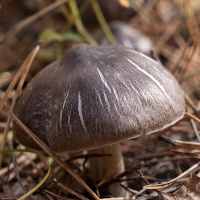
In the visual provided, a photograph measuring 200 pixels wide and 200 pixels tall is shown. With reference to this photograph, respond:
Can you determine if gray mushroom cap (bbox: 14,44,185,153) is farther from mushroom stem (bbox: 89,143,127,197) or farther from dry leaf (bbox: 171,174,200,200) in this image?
mushroom stem (bbox: 89,143,127,197)

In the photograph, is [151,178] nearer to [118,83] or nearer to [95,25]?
[118,83]

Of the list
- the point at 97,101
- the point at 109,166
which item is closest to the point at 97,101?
the point at 97,101

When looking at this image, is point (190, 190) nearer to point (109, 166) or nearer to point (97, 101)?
point (109, 166)

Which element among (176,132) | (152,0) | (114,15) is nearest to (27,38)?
(114,15)

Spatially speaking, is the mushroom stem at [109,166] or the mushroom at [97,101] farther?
the mushroom stem at [109,166]

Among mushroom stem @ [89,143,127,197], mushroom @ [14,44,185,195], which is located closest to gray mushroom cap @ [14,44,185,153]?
mushroom @ [14,44,185,195]

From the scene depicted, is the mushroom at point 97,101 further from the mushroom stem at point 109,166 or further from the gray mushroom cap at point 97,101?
the mushroom stem at point 109,166

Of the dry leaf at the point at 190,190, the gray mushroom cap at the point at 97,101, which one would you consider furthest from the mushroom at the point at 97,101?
the dry leaf at the point at 190,190

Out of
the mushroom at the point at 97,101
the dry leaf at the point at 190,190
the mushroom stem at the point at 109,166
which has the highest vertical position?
the mushroom at the point at 97,101
